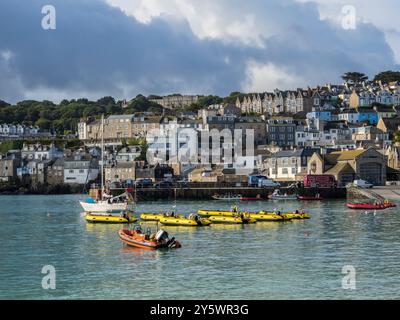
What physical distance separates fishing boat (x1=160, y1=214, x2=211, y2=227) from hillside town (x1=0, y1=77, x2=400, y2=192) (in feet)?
130

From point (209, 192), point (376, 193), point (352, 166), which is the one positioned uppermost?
point (352, 166)

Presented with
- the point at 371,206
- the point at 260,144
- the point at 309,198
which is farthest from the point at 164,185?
the point at 260,144

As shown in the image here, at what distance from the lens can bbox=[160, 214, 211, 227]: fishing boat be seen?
56.4 metres

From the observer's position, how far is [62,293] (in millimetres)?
31469

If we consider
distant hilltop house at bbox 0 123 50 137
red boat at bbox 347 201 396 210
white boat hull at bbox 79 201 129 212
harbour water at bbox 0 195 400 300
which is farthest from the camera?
distant hilltop house at bbox 0 123 50 137

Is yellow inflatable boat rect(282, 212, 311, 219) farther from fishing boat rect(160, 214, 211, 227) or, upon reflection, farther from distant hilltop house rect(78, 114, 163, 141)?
distant hilltop house rect(78, 114, 163, 141)

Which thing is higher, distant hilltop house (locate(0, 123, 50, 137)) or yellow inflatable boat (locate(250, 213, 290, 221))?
distant hilltop house (locate(0, 123, 50, 137))

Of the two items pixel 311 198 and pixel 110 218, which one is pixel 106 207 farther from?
pixel 311 198

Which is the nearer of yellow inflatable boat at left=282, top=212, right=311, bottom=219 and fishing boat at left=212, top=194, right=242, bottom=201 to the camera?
yellow inflatable boat at left=282, top=212, right=311, bottom=219

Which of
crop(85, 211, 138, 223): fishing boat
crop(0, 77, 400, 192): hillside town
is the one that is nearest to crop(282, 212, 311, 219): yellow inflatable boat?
crop(85, 211, 138, 223): fishing boat

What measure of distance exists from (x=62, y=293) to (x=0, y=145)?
462 ft

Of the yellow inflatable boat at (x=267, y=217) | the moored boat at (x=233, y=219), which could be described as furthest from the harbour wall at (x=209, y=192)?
the moored boat at (x=233, y=219)

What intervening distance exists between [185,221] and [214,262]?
17956mm

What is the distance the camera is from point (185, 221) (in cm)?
5641
